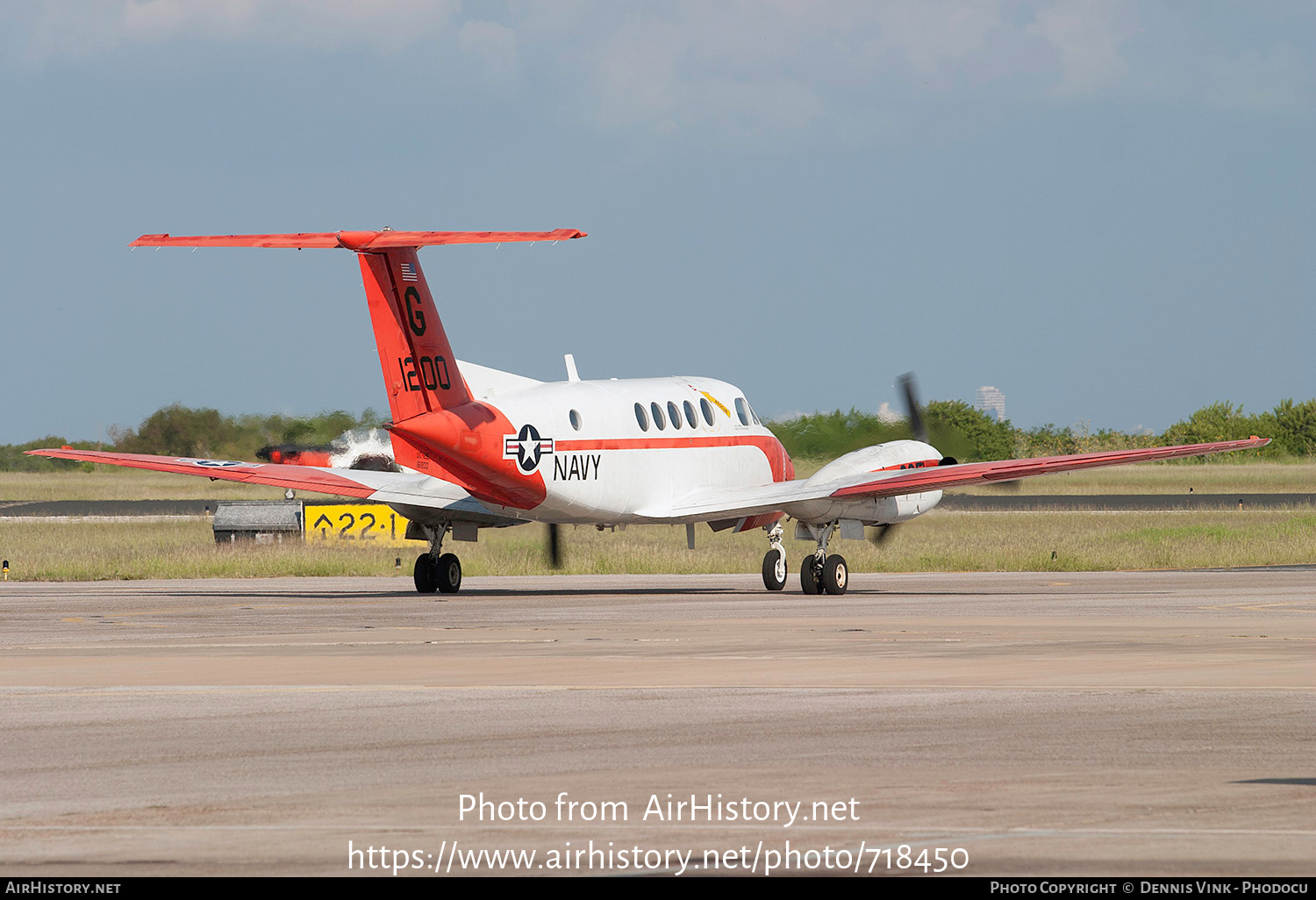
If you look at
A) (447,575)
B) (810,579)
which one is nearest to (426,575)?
(447,575)

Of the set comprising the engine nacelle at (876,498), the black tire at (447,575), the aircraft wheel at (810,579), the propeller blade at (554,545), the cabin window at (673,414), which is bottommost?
the aircraft wheel at (810,579)

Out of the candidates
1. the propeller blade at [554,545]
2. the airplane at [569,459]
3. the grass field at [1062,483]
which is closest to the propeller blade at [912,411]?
the airplane at [569,459]

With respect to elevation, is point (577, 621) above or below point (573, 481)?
below

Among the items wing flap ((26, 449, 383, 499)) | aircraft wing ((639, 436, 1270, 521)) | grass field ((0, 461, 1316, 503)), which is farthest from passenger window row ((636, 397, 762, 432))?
grass field ((0, 461, 1316, 503))

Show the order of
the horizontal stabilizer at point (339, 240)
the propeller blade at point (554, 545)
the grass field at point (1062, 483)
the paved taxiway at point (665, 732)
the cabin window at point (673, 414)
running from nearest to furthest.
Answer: the paved taxiway at point (665, 732)
the horizontal stabilizer at point (339, 240)
the cabin window at point (673, 414)
the propeller blade at point (554, 545)
the grass field at point (1062, 483)

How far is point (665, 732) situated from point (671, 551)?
118 feet

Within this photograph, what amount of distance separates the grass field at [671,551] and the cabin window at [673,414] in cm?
523

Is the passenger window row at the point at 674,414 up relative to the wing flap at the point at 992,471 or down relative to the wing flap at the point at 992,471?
up

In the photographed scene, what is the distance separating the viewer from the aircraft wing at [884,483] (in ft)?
103

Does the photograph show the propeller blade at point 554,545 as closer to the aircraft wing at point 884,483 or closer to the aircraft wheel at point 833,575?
the aircraft wing at point 884,483

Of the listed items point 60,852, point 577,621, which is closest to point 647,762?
point 60,852

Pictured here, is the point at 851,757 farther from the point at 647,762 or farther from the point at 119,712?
the point at 119,712
